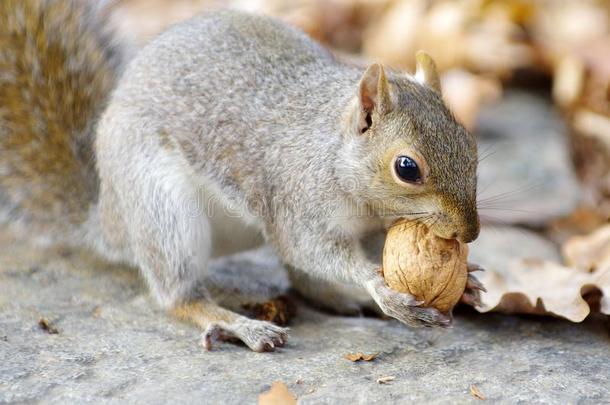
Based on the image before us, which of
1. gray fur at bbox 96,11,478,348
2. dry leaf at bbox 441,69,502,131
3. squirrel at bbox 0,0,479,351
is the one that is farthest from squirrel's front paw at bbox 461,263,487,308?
dry leaf at bbox 441,69,502,131

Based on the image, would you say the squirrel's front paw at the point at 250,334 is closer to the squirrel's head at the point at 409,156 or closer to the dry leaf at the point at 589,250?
the squirrel's head at the point at 409,156

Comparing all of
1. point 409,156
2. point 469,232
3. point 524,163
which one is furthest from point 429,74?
point 524,163

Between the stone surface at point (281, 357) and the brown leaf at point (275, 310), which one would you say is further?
the brown leaf at point (275, 310)

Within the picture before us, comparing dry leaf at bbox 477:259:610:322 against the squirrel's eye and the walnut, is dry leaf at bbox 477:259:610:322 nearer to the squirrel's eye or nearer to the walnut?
the walnut

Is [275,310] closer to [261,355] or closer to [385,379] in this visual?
[261,355]

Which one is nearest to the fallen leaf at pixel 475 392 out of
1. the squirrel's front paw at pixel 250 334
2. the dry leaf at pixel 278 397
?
the dry leaf at pixel 278 397

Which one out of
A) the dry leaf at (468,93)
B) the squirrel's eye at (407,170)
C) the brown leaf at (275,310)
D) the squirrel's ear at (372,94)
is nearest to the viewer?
the squirrel's eye at (407,170)
